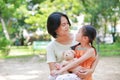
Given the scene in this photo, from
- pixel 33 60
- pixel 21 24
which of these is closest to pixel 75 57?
pixel 33 60

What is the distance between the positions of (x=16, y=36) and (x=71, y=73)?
25.1 metres

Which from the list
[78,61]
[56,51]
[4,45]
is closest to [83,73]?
[78,61]

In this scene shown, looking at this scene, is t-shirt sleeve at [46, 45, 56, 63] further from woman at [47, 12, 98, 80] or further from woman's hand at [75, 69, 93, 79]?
woman's hand at [75, 69, 93, 79]

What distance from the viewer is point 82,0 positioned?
18.0 m

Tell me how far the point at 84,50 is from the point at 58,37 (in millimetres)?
227

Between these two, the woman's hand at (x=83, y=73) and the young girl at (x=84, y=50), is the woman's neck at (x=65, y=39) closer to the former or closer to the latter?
the young girl at (x=84, y=50)

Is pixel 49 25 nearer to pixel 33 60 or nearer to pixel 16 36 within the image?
pixel 33 60

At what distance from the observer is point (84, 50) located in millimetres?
2234

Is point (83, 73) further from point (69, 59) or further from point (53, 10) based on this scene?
point (53, 10)

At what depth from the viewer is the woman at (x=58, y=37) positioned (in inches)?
88.5

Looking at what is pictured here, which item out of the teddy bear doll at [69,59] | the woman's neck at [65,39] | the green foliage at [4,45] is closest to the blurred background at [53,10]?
the green foliage at [4,45]

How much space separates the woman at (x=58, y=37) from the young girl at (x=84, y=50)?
0.20ft

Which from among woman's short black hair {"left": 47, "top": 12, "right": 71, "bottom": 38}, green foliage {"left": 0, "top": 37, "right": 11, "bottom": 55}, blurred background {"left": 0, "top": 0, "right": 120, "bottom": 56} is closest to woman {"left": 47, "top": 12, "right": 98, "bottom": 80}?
woman's short black hair {"left": 47, "top": 12, "right": 71, "bottom": 38}

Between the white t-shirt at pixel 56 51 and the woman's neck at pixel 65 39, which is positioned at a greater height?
the woman's neck at pixel 65 39
